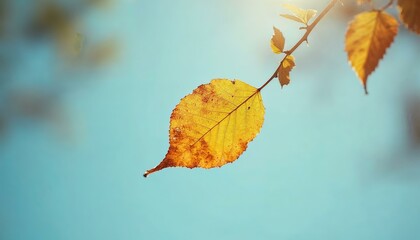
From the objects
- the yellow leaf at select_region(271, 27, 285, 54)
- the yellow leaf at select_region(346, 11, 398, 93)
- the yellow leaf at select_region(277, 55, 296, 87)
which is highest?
the yellow leaf at select_region(271, 27, 285, 54)

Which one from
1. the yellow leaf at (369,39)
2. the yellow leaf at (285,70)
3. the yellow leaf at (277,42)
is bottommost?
the yellow leaf at (369,39)

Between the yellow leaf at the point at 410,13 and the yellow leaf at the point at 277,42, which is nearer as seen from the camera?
the yellow leaf at the point at 410,13

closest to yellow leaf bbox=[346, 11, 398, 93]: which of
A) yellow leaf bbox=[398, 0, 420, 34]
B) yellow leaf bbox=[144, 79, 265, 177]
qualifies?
yellow leaf bbox=[398, 0, 420, 34]

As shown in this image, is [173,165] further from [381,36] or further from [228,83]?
[381,36]

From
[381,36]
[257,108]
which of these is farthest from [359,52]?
[257,108]

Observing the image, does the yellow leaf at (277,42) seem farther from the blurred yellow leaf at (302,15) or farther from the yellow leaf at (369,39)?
the yellow leaf at (369,39)

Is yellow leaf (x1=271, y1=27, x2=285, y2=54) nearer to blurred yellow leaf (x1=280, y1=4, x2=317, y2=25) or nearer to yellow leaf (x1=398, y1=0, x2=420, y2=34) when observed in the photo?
blurred yellow leaf (x1=280, y1=4, x2=317, y2=25)

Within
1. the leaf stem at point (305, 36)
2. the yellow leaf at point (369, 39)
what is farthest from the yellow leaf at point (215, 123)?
the yellow leaf at point (369, 39)
